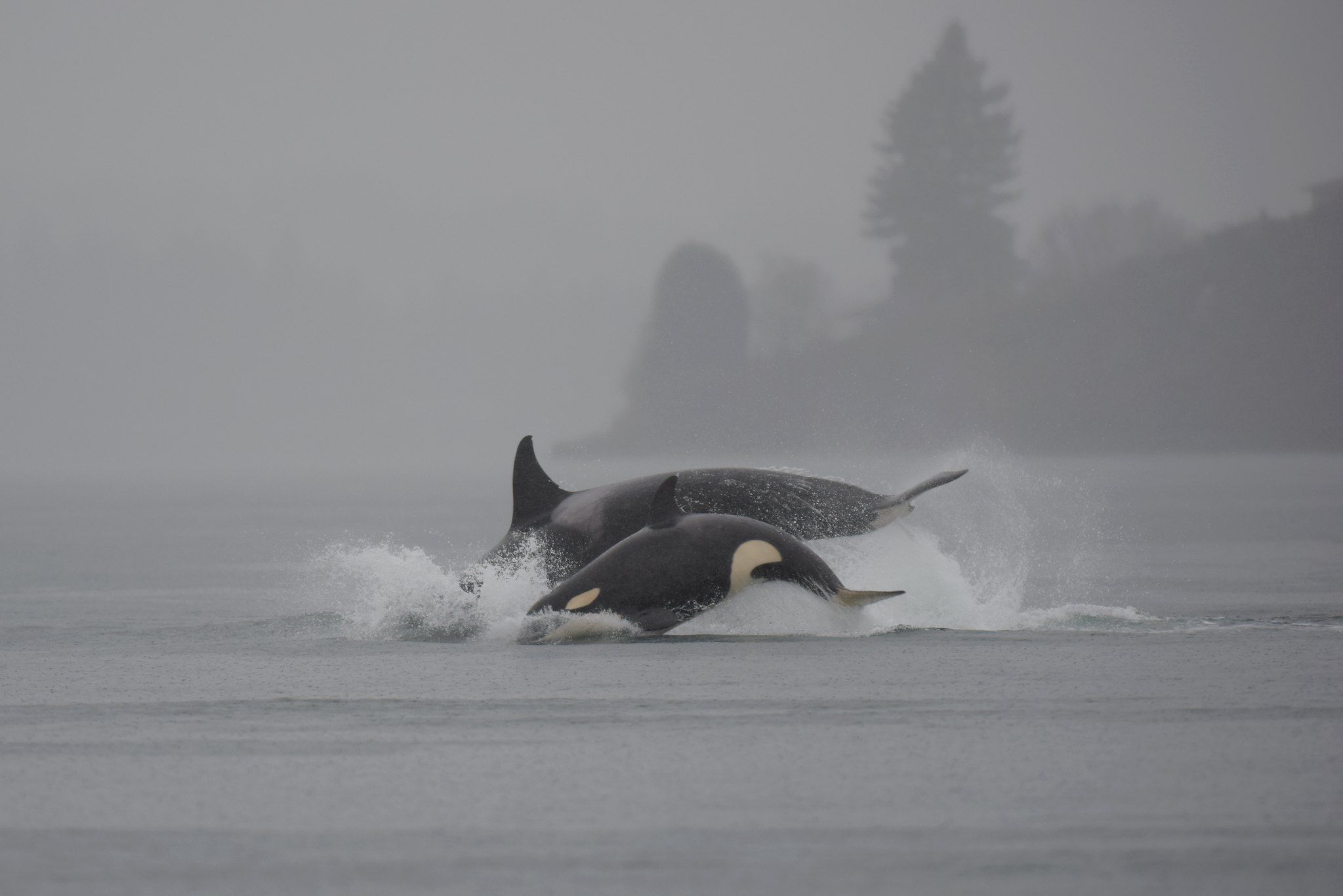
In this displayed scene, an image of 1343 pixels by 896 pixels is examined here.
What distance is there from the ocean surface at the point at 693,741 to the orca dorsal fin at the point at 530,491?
86 cm

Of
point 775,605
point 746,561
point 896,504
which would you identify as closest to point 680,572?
point 746,561

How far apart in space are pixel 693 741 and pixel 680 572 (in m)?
4.87

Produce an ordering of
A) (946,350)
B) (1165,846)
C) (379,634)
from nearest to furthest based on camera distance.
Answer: (1165,846) → (379,634) → (946,350)

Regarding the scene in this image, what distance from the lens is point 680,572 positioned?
45.9ft

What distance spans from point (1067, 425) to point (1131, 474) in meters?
62.2

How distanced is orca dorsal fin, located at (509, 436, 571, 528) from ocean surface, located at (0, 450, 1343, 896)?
86 centimetres

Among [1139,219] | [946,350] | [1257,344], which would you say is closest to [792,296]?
[946,350]

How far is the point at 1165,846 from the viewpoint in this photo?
22.0 ft

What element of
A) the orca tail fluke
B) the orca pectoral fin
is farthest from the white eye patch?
the orca tail fluke

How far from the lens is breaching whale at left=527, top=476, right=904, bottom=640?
1395cm

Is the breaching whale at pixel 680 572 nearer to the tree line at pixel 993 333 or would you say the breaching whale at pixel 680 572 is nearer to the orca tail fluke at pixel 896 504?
the orca tail fluke at pixel 896 504

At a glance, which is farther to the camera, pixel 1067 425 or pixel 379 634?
pixel 1067 425

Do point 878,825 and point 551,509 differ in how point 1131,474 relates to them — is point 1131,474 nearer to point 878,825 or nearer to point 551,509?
point 551,509

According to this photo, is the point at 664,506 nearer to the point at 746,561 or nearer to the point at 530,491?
the point at 746,561
